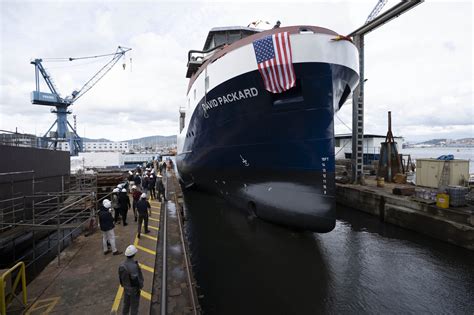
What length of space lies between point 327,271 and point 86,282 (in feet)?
23.1

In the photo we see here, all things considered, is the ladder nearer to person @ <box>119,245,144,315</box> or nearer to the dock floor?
the dock floor

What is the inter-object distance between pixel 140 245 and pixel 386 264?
8.53m

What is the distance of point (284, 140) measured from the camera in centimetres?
932

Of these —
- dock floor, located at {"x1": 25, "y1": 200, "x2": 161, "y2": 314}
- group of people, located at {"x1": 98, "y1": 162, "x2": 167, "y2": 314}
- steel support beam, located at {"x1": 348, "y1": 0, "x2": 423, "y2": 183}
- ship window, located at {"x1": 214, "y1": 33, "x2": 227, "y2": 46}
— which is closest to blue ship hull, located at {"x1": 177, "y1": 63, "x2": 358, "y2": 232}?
group of people, located at {"x1": 98, "y1": 162, "x2": 167, "y2": 314}

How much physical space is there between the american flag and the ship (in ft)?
0.10

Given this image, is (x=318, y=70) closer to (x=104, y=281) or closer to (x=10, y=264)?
(x=104, y=281)

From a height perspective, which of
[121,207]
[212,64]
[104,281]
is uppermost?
[212,64]

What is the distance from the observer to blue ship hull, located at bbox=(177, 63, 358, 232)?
859 centimetres

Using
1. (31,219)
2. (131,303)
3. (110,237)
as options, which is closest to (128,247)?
(131,303)

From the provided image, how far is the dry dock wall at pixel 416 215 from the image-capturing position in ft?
31.9

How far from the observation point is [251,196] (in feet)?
36.7

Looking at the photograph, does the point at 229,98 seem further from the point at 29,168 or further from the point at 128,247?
the point at 29,168

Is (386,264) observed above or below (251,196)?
below

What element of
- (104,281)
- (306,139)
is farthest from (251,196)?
(104,281)
